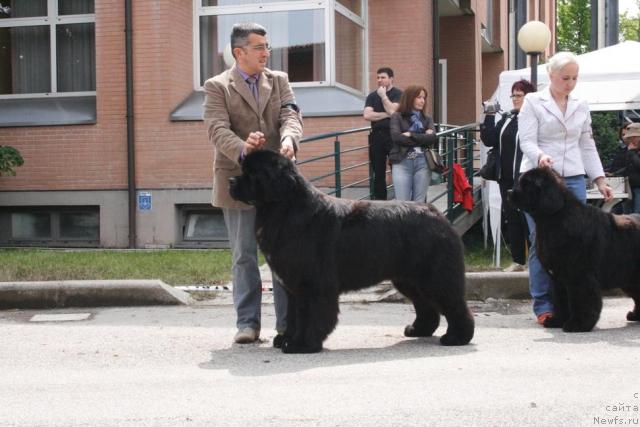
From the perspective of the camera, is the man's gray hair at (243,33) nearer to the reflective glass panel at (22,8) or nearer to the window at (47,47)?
the window at (47,47)

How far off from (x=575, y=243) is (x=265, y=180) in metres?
2.45

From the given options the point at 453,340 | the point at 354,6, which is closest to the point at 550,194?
the point at 453,340

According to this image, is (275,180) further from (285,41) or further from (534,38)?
(534,38)

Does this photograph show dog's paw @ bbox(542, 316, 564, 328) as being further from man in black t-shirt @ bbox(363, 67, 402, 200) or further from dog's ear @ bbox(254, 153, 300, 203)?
man in black t-shirt @ bbox(363, 67, 402, 200)

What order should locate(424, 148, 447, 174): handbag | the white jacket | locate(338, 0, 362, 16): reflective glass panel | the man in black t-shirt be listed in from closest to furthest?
the white jacket < locate(424, 148, 447, 174): handbag < the man in black t-shirt < locate(338, 0, 362, 16): reflective glass panel

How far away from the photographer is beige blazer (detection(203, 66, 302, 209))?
22.6 ft

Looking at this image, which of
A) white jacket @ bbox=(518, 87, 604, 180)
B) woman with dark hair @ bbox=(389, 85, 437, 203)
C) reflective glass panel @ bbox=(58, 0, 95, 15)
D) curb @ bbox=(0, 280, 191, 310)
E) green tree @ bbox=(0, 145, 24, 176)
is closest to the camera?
Answer: white jacket @ bbox=(518, 87, 604, 180)

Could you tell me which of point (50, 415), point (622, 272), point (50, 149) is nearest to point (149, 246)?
point (50, 149)

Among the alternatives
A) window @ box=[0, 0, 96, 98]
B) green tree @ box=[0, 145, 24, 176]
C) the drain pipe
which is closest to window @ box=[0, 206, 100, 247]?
the drain pipe

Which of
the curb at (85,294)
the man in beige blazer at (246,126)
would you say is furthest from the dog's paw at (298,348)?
the curb at (85,294)

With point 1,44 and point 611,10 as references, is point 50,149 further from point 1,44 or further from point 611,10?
point 611,10

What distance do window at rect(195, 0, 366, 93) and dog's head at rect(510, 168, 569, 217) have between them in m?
7.83

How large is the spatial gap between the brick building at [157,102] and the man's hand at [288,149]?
7397mm

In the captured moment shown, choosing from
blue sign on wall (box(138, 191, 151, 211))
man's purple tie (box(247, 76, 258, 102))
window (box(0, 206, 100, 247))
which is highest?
man's purple tie (box(247, 76, 258, 102))
